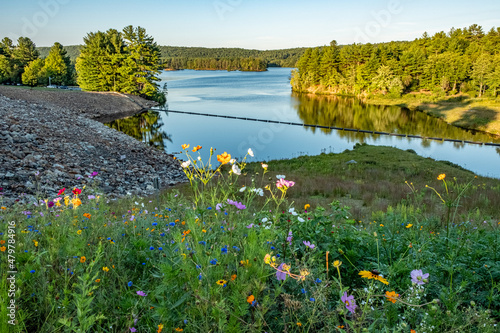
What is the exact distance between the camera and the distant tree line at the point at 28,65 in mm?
54781

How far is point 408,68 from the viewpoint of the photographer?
206 ft

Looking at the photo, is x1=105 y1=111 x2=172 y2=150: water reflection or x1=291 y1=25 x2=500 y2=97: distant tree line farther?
x1=291 y1=25 x2=500 y2=97: distant tree line

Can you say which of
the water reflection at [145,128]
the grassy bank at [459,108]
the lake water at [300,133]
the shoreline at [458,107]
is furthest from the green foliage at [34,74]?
the grassy bank at [459,108]

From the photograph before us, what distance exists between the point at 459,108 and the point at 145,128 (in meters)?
41.6

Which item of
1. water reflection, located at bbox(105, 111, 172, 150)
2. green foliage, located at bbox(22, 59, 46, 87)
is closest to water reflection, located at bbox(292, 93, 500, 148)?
water reflection, located at bbox(105, 111, 172, 150)

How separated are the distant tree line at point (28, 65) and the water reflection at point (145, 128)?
29710 millimetres

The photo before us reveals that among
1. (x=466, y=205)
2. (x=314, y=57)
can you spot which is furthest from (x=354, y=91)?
(x=466, y=205)

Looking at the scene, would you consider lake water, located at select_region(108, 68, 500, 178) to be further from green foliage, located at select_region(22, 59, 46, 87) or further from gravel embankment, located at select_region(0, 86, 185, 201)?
green foliage, located at select_region(22, 59, 46, 87)

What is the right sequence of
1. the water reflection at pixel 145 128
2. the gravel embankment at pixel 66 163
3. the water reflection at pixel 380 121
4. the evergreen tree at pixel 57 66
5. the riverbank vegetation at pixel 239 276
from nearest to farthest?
the riverbank vegetation at pixel 239 276 → the gravel embankment at pixel 66 163 → the water reflection at pixel 145 128 → the water reflection at pixel 380 121 → the evergreen tree at pixel 57 66

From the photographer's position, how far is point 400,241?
3238 mm

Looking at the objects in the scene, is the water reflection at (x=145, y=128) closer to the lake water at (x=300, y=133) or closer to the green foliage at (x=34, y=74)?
the lake water at (x=300, y=133)

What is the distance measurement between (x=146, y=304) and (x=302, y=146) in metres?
25.5

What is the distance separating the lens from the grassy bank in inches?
1405

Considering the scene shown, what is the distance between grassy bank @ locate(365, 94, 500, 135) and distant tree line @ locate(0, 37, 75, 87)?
5954cm
